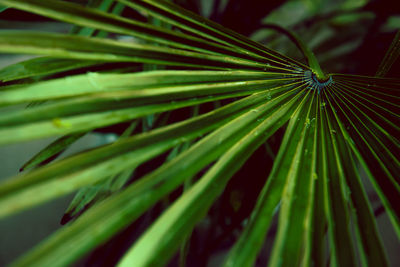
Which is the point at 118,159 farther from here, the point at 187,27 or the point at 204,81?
the point at 187,27

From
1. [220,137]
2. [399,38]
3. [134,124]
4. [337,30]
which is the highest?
[337,30]

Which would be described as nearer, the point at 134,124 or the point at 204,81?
the point at 204,81

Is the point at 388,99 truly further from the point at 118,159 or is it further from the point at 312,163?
the point at 118,159

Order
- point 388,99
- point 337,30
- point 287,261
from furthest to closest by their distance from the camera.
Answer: point 337,30, point 388,99, point 287,261

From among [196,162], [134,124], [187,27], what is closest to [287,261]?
[196,162]

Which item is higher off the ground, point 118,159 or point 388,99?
point 388,99

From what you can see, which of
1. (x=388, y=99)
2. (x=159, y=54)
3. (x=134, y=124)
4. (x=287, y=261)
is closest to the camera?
(x=287, y=261)
